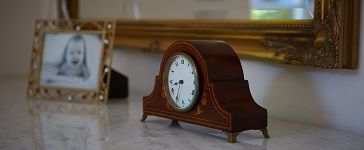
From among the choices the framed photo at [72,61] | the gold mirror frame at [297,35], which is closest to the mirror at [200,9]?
the gold mirror frame at [297,35]

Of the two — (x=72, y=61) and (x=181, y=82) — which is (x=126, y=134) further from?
(x=72, y=61)

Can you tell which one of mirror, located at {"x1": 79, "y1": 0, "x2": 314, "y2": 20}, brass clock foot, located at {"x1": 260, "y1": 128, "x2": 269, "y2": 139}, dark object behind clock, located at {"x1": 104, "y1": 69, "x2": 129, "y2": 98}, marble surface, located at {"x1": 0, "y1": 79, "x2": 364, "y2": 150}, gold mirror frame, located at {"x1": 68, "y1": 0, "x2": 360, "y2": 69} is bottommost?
marble surface, located at {"x1": 0, "y1": 79, "x2": 364, "y2": 150}

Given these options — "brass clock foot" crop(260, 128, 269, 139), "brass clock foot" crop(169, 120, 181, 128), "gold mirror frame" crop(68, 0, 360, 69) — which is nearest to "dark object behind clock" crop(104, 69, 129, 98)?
"gold mirror frame" crop(68, 0, 360, 69)

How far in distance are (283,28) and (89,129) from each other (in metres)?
0.42

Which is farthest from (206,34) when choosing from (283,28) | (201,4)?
(283,28)

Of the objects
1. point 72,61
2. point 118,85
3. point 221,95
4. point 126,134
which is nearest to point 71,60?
point 72,61

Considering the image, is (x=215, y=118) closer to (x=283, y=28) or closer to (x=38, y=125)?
(x=283, y=28)

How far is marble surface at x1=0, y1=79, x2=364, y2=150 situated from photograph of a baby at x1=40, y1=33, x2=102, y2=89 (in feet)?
0.44

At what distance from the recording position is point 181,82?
100cm

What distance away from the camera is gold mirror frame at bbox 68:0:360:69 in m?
0.98

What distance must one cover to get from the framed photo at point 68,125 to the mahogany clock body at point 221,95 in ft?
0.56

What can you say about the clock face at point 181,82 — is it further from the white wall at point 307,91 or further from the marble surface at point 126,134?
the white wall at point 307,91

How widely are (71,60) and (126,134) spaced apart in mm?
484

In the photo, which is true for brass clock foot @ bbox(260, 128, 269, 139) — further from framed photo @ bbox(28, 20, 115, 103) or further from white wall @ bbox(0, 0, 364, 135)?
framed photo @ bbox(28, 20, 115, 103)
